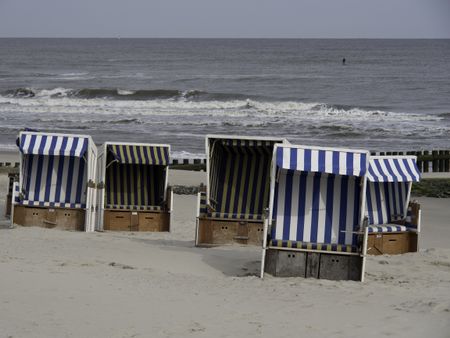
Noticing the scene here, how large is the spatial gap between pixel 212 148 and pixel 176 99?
127ft

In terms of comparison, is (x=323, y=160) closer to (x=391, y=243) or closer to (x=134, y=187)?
(x=391, y=243)

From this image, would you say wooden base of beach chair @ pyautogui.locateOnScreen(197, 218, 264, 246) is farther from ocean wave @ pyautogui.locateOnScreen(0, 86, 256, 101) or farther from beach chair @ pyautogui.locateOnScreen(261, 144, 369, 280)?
ocean wave @ pyautogui.locateOnScreen(0, 86, 256, 101)

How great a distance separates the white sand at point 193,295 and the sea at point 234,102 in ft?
55.2

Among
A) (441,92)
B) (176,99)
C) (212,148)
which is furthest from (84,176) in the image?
(441,92)

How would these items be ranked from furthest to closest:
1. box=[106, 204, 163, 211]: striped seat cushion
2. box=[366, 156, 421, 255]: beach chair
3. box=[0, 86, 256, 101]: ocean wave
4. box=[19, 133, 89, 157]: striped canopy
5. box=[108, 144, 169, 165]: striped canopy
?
1. box=[0, 86, 256, 101]: ocean wave
2. box=[106, 204, 163, 211]: striped seat cushion
3. box=[108, 144, 169, 165]: striped canopy
4. box=[19, 133, 89, 157]: striped canopy
5. box=[366, 156, 421, 255]: beach chair

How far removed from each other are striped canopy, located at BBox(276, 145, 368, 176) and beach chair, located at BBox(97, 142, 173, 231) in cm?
469

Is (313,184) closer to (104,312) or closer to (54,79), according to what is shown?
(104,312)

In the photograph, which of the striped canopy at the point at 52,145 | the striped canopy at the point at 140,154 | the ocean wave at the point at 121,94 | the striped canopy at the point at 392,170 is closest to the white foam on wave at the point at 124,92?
the ocean wave at the point at 121,94

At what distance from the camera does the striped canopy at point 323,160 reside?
10445mm

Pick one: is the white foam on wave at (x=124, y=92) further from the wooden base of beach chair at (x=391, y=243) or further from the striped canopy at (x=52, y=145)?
the wooden base of beach chair at (x=391, y=243)

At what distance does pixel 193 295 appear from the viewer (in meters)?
9.68

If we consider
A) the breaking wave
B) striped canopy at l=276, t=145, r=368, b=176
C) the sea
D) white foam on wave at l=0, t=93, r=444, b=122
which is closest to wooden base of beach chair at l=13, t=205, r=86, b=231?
striped canopy at l=276, t=145, r=368, b=176

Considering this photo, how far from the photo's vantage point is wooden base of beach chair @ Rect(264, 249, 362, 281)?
35.0ft

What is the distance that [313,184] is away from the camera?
10898 millimetres
